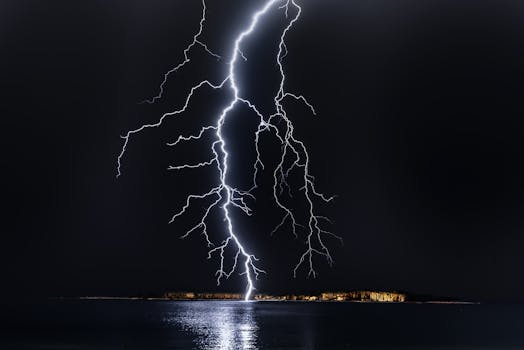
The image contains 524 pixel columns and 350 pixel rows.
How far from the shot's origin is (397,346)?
26.6 m

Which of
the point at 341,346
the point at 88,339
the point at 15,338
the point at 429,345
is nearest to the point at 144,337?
the point at 88,339

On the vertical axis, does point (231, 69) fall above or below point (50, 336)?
above

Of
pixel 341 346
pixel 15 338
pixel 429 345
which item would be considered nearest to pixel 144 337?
pixel 15 338

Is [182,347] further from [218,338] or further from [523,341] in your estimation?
[523,341]

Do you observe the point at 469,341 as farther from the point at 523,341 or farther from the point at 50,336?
the point at 50,336

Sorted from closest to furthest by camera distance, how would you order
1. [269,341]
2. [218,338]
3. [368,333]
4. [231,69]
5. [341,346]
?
[231,69], [341,346], [269,341], [218,338], [368,333]

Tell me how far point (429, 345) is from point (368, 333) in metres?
8.02

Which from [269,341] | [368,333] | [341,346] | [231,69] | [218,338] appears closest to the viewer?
[231,69]

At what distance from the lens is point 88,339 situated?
97.9 ft

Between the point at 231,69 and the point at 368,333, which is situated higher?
the point at 231,69

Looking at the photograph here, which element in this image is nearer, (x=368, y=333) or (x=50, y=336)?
(x=50, y=336)

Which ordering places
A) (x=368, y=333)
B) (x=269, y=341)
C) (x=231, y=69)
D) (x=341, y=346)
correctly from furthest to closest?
(x=368, y=333), (x=269, y=341), (x=341, y=346), (x=231, y=69)

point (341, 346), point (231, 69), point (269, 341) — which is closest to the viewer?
point (231, 69)

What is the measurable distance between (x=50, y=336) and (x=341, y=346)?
Result: 1302 cm
